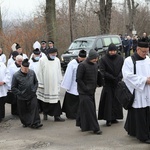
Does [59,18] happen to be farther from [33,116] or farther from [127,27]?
[33,116]

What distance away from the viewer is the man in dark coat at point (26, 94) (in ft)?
28.2

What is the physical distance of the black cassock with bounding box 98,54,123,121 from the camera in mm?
8203

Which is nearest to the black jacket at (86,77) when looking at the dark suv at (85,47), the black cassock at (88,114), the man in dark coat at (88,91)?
the man in dark coat at (88,91)

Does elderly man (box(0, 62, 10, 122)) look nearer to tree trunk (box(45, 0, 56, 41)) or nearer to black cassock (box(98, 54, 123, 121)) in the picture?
black cassock (box(98, 54, 123, 121))

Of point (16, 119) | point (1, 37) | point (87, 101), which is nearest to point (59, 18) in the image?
point (1, 37)

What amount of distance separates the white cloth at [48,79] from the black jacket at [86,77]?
1.63 m

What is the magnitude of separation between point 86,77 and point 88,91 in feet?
0.97

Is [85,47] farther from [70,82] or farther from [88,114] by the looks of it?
[88,114]

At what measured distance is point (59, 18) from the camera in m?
32.5

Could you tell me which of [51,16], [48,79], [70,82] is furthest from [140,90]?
[51,16]

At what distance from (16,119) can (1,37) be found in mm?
13325

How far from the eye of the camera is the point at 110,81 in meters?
8.27

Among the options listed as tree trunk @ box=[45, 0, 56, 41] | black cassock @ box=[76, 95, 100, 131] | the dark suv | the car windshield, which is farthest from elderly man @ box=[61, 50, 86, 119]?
tree trunk @ box=[45, 0, 56, 41]

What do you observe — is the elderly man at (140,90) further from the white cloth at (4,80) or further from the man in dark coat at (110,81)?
the white cloth at (4,80)
